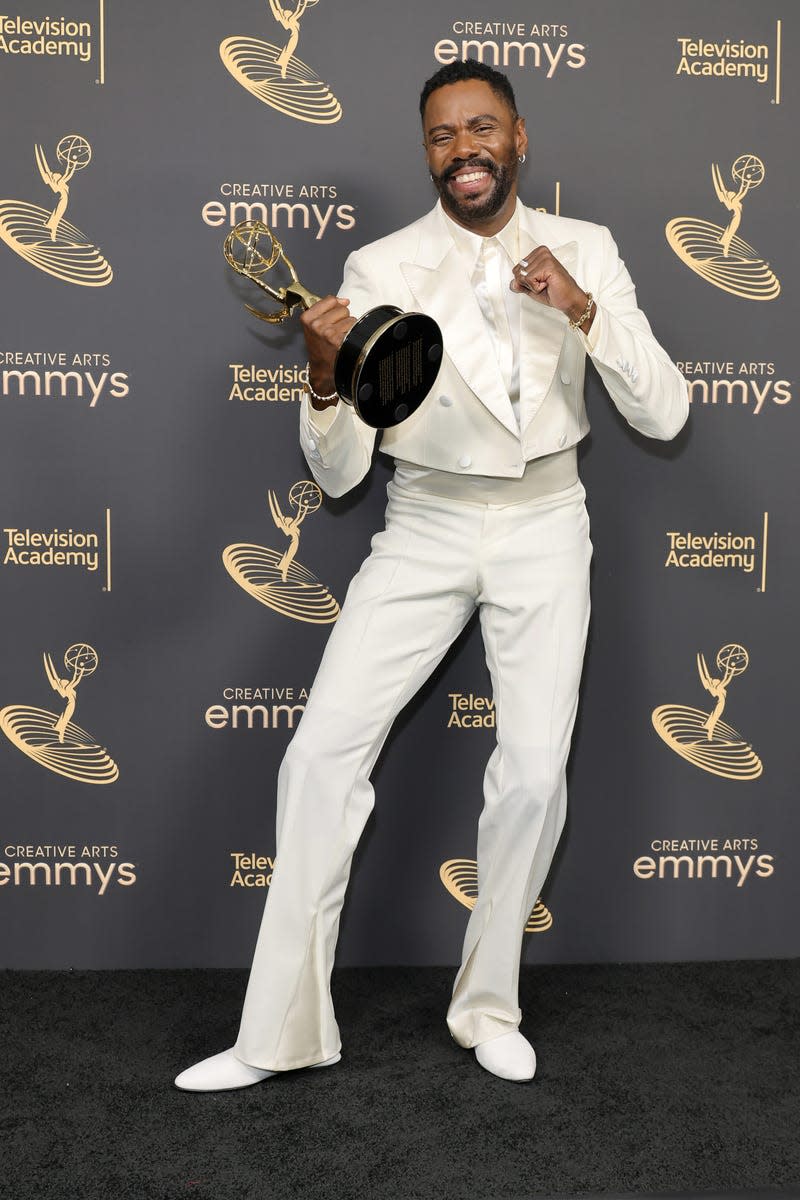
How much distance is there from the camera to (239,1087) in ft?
9.09

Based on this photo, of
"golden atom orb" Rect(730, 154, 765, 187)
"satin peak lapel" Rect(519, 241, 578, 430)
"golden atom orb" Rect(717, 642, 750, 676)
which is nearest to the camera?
"satin peak lapel" Rect(519, 241, 578, 430)

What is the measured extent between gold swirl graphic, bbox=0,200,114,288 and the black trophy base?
101cm

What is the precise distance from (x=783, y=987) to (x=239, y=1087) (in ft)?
4.79

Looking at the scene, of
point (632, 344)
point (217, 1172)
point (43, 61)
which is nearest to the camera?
point (217, 1172)

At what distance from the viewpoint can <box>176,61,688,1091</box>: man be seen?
8.99ft

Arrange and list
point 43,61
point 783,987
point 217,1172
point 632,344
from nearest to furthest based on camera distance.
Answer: point 217,1172 → point 632,344 → point 43,61 → point 783,987

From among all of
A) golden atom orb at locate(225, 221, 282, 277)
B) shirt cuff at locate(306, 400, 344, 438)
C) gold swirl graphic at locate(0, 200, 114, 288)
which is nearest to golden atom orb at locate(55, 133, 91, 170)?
gold swirl graphic at locate(0, 200, 114, 288)

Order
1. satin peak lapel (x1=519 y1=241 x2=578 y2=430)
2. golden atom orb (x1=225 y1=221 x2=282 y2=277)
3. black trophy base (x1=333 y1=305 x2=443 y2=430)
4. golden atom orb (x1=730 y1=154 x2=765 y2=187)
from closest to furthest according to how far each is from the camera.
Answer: black trophy base (x1=333 y1=305 x2=443 y2=430) < satin peak lapel (x1=519 y1=241 x2=578 y2=430) < golden atom orb (x1=225 y1=221 x2=282 y2=277) < golden atom orb (x1=730 y1=154 x2=765 y2=187)

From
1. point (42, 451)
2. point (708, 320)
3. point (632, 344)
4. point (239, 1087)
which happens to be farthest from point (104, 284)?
point (239, 1087)

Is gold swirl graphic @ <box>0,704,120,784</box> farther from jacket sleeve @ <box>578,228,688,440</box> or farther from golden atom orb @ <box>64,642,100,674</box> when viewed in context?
jacket sleeve @ <box>578,228,688,440</box>

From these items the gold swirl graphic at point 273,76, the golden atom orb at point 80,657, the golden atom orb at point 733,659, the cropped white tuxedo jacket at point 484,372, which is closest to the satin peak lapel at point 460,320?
the cropped white tuxedo jacket at point 484,372

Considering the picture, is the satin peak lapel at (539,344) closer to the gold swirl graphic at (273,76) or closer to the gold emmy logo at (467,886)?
the gold swirl graphic at (273,76)

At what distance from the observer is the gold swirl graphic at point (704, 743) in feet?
11.2

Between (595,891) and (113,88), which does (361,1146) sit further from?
(113,88)
